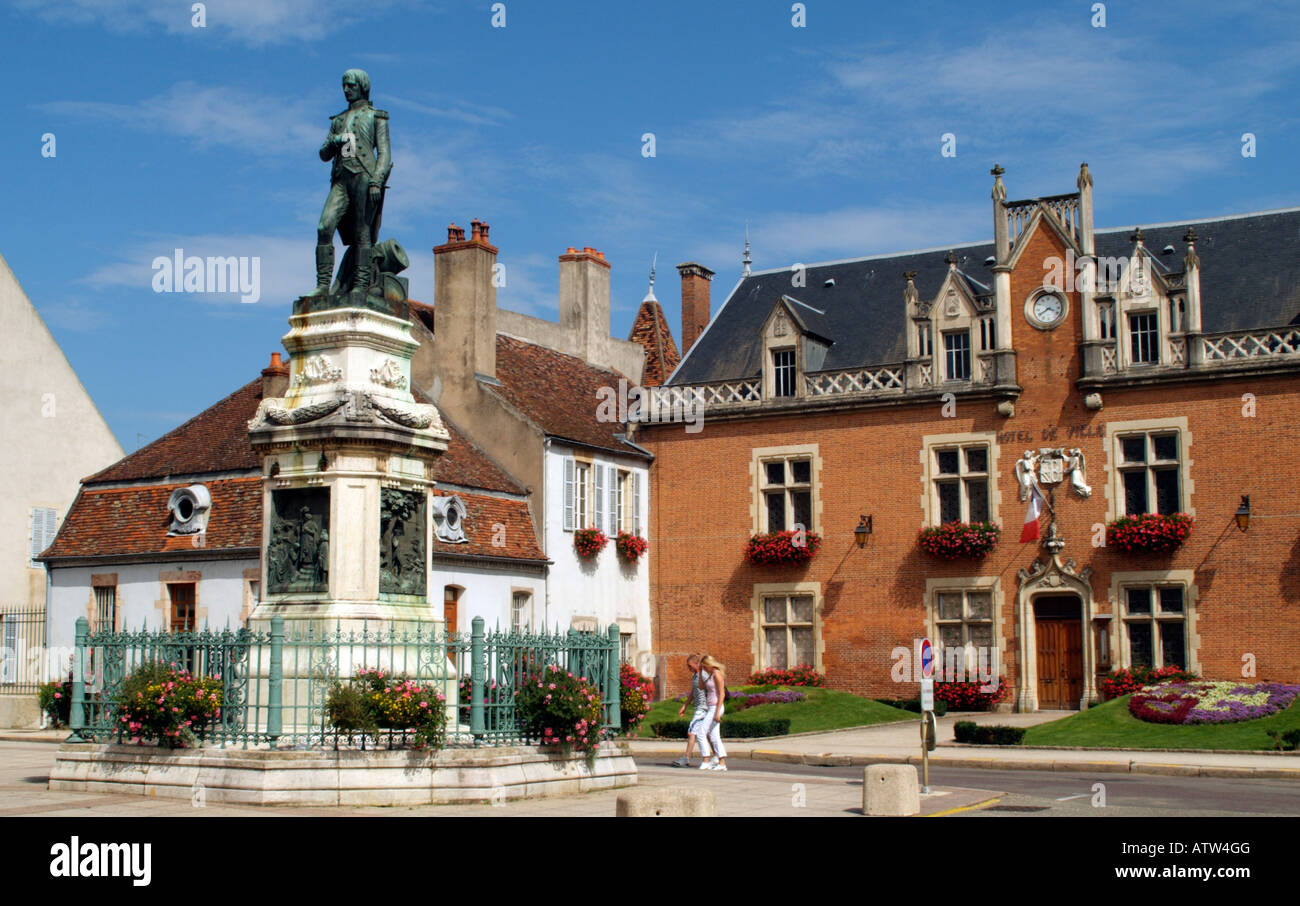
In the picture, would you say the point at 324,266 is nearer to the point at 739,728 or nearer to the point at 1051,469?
the point at 739,728

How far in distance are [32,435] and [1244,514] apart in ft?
93.5

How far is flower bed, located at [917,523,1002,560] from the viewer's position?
3284 cm

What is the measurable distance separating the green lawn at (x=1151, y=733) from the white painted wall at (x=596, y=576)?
12.1m

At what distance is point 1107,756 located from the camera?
22.1 m

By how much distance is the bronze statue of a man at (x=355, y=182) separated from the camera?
16.2m

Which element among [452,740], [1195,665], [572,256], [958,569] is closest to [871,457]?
[958,569]

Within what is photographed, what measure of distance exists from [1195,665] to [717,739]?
1527 cm

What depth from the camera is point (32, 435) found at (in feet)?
122

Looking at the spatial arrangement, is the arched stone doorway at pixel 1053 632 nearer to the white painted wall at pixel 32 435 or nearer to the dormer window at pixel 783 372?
the dormer window at pixel 783 372

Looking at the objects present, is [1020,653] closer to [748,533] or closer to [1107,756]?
[748,533]

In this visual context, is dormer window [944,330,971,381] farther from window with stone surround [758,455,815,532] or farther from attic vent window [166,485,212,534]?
attic vent window [166,485,212,534]

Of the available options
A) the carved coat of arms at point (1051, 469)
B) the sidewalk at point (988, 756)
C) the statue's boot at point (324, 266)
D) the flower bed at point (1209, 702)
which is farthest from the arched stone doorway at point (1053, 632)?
the statue's boot at point (324, 266)

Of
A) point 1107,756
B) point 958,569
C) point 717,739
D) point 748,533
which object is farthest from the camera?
point 748,533

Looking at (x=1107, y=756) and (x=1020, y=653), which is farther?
(x=1020, y=653)
